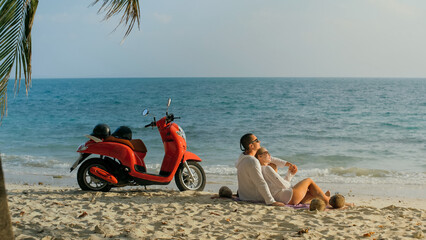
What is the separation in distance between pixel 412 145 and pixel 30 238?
44.7ft

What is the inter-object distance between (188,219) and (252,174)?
0.98m

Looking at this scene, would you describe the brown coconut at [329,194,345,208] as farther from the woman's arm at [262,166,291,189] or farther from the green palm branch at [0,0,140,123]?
the green palm branch at [0,0,140,123]

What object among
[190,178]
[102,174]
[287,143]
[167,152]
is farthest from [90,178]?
[287,143]

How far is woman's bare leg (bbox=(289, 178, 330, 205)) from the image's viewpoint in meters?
5.25

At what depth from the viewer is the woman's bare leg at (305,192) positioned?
5.25 m

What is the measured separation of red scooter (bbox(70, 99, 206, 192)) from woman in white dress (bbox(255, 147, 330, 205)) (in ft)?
A: 4.14

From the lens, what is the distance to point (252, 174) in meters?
5.16

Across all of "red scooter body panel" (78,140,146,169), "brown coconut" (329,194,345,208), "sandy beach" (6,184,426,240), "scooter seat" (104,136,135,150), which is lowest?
"sandy beach" (6,184,426,240)

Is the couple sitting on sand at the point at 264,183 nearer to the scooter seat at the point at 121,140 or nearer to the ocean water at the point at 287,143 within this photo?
the scooter seat at the point at 121,140

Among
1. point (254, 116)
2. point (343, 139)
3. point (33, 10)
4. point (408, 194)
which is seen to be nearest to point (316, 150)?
point (343, 139)

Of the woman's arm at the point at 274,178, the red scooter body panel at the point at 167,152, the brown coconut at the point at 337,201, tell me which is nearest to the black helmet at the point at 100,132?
the red scooter body panel at the point at 167,152

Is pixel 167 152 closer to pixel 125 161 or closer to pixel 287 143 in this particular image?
pixel 125 161

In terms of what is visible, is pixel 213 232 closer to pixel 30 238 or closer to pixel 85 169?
pixel 30 238

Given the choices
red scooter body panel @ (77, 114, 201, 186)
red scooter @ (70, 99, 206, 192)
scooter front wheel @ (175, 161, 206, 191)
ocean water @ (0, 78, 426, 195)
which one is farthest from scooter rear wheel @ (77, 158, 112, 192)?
ocean water @ (0, 78, 426, 195)
